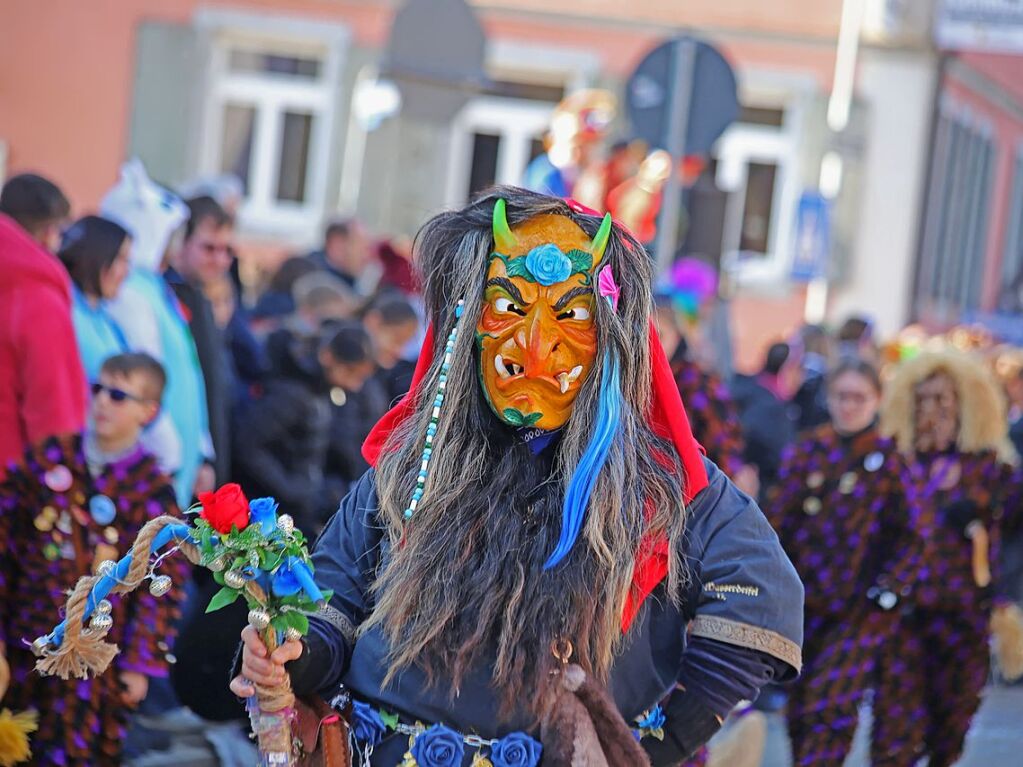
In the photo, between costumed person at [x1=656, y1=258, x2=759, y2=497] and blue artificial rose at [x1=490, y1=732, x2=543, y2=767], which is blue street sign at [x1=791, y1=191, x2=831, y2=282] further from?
blue artificial rose at [x1=490, y1=732, x2=543, y2=767]

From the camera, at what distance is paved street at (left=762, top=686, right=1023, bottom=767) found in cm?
840

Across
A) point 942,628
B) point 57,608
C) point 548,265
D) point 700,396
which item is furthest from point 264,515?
point 942,628

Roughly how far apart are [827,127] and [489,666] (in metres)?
16.1

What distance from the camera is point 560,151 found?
395 inches

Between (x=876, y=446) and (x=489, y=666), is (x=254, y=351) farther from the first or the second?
(x=489, y=666)

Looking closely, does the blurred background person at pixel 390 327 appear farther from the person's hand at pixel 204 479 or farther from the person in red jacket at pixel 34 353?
the person in red jacket at pixel 34 353

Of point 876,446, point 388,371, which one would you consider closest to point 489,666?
point 876,446

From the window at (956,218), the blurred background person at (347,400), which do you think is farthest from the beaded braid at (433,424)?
the window at (956,218)

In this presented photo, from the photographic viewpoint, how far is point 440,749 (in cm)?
326

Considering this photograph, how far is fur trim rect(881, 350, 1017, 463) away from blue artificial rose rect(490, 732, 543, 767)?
14.1ft

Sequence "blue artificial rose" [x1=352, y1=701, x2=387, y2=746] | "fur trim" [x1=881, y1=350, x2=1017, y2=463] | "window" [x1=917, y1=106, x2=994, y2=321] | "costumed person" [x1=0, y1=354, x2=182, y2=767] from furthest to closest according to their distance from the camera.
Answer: "window" [x1=917, y1=106, x2=994, y2=321] → "fur trim" [x1=881, y1=350, x2=1017, y2=463] → "costumed person" [x1=0, y1=354, x2=182, y2=767] → "blue artificial rose" [x1=352, y1=701, x2=387, y2=746]

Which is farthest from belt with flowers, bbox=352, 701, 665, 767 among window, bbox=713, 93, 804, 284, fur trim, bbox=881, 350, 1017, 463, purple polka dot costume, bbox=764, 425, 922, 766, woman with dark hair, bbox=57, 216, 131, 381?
window, bbox=713, 93, 804, 284

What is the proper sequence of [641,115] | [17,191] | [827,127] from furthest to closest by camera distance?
[827,127] → [641,115] → [17,191]

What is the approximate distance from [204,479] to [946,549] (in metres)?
2.84
